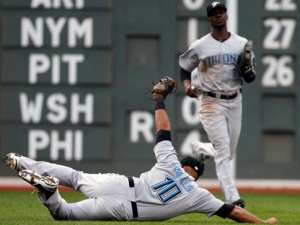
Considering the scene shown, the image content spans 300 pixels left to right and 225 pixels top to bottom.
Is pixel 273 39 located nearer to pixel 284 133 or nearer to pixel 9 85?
pixel 284 133

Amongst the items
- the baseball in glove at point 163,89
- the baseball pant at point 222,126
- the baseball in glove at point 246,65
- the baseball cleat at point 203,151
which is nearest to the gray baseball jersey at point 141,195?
the baseball in glove at point 163,89

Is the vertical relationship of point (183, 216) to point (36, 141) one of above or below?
below

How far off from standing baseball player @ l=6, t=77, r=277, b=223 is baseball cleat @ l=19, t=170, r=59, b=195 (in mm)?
74

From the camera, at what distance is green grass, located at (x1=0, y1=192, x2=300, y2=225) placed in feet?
24.7

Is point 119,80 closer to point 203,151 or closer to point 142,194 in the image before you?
point 203,151

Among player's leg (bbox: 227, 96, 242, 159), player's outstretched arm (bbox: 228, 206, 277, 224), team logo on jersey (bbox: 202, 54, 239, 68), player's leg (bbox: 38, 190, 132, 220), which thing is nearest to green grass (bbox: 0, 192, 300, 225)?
player's leg (bbox: 38, 190, 132, 220)

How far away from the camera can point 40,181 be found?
6945mm

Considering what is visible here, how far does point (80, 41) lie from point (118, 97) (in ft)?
2.45

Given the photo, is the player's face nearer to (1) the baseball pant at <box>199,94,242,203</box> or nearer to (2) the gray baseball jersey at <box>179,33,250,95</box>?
(2) the gray baseball jersey at <box>179,33,250,95</box>

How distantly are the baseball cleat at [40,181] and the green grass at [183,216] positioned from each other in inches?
10.1

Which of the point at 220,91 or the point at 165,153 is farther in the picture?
the point at 220,91

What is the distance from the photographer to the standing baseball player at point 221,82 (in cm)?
892

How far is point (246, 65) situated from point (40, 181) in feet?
8.53

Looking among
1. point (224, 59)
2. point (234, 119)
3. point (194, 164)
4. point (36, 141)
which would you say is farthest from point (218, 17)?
point (36, 141)
